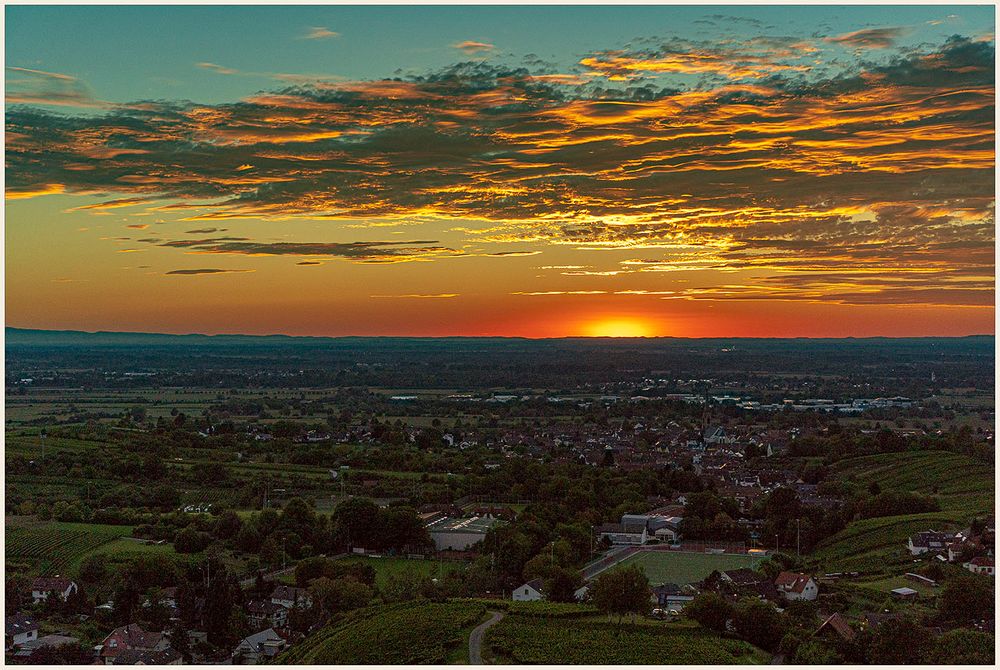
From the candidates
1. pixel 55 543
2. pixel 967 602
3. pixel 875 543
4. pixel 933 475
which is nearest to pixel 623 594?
pixel 967 602

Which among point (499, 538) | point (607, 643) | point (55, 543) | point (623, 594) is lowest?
point (55, 543)

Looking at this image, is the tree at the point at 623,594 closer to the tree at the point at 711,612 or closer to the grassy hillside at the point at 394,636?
the tree at the point at 711,612

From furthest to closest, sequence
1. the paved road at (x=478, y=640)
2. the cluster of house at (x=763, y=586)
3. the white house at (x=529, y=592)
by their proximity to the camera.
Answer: the white house at (x=529, y=592)
the cluster of house at (x=763, y=586)
the paved road at (x=478, y=640)

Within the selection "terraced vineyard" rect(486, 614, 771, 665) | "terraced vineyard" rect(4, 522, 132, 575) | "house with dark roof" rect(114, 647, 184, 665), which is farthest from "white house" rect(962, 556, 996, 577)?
"terraced vineyard" rect(4, 522, 132, 575)

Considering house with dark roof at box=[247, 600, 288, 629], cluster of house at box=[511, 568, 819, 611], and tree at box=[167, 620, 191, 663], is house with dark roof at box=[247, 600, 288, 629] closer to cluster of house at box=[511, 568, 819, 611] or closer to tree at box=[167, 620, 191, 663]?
tree at box=[167, 620, 191, 663]

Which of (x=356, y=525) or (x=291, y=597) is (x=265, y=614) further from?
(x=356, y=525)

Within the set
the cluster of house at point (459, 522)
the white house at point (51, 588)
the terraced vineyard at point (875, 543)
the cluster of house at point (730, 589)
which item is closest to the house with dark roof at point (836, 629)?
the cluster of house at point (730, 589)
